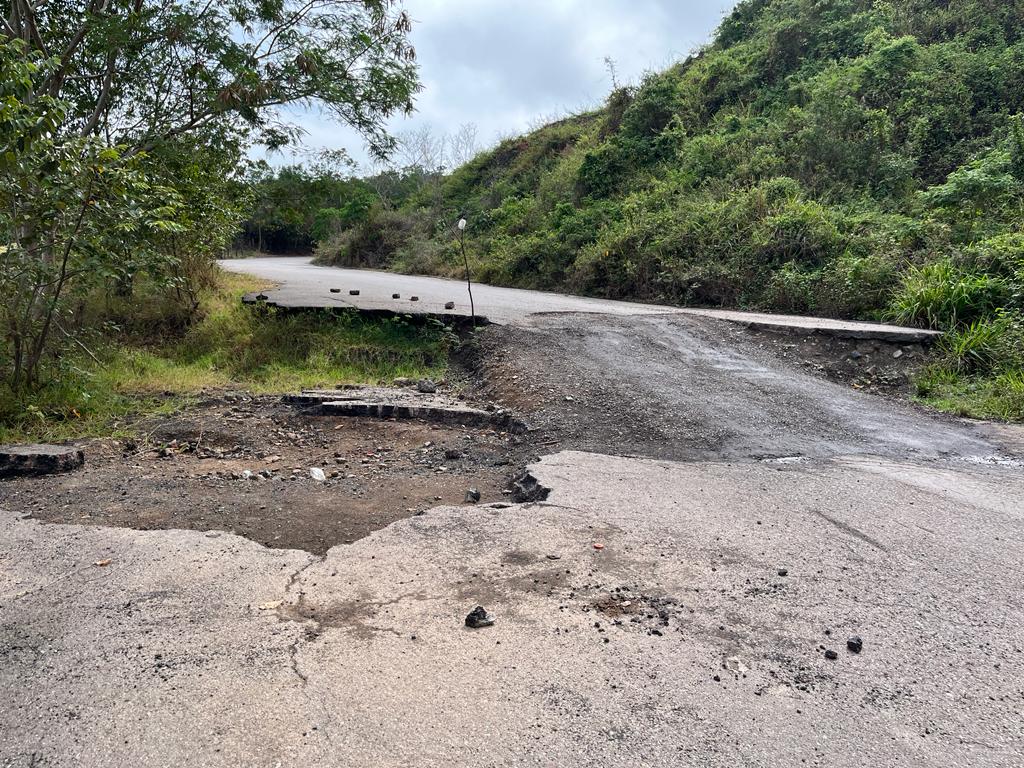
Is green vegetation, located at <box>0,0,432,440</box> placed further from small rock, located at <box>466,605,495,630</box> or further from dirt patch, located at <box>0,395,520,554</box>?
small rock, located at <box>466,605,495,630</box>

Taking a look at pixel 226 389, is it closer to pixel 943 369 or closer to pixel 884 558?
pixel 884 558

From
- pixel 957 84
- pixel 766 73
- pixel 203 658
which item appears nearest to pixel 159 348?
pixel 203 658

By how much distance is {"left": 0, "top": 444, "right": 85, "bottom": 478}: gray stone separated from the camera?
15.4 feet

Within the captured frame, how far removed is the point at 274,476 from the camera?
4.79 metres

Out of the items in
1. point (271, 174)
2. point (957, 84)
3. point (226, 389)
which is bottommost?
point (226, 389)

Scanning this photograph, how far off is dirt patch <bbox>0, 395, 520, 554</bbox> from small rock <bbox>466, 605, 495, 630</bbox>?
3.43 ft

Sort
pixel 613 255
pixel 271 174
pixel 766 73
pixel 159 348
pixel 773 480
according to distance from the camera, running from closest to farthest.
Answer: pixel 773 480 < pixel 159 348 < pixel 271 174 < pixel 613 255 < pixel 766 73

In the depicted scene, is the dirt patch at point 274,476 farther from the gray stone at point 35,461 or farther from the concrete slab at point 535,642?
the concrete slab at point 535,642

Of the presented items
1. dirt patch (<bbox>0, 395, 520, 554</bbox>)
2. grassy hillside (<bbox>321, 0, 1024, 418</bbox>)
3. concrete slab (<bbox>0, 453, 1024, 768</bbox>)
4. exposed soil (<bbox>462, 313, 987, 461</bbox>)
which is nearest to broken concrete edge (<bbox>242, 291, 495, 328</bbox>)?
exposed soil (<bbox>462, 313, 987, 461</bbox>)

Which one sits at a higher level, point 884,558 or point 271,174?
point 271,174

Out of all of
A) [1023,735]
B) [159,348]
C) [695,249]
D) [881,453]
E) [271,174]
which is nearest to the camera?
[1023,735]

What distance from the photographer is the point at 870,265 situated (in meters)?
10.4

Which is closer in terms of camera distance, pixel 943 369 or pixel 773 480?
pixel 773 480

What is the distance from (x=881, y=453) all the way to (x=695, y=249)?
29.7 feet
